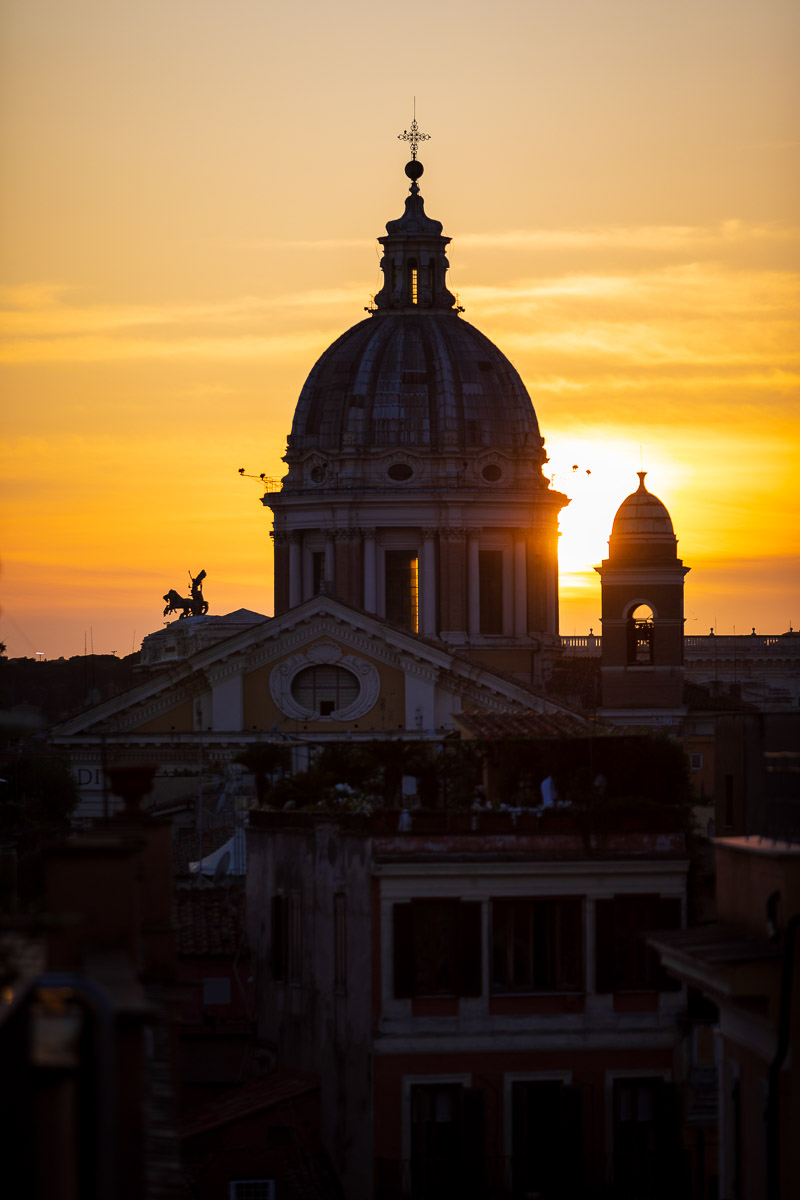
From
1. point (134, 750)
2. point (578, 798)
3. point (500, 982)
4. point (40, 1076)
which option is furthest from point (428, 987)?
point (134, 750)

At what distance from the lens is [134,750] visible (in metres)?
71.9

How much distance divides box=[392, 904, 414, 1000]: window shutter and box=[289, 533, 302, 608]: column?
64.0 meters

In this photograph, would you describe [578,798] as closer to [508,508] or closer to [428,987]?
[428,987]

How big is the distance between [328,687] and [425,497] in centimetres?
2234

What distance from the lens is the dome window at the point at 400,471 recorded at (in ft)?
313

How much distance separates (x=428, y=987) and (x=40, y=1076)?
65.0 ft

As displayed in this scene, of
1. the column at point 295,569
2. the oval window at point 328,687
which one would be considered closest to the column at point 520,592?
the column at point 295,569

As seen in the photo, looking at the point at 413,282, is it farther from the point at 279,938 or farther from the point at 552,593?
the point at 279,938

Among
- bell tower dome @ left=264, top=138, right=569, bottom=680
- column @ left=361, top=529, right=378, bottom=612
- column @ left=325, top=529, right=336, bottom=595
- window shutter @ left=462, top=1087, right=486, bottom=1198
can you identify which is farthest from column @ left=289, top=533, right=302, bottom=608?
window shutter @ left=462, top=1087, right=486, bottom=1198

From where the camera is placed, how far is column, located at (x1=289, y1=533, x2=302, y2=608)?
95.1 metres

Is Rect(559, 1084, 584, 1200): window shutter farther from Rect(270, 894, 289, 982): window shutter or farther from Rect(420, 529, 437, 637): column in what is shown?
Rect(420, 529, 437, 637): column

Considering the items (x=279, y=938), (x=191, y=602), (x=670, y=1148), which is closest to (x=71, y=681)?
(x=191, y=602)

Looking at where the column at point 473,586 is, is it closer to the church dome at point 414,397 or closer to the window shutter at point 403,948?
the church dome at point 414,397

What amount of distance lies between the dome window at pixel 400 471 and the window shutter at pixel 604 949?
64.6 meters
